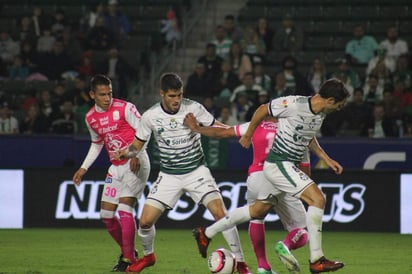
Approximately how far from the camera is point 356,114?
18.8 metres

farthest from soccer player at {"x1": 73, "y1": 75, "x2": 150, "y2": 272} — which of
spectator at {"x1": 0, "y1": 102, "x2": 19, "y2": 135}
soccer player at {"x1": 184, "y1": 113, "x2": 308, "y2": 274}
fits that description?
spectator at {"x1": 0, "y1": 102, "x2": 19, "y2": 135}

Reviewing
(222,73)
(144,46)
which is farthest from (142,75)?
(222,73)

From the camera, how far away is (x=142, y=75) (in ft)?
73.1

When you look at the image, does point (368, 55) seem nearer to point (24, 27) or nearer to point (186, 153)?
point (24, 27)

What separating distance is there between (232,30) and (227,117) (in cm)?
355

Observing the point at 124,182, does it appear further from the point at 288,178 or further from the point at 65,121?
the point at 65,121

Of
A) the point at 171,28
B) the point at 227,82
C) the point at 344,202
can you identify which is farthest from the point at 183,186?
the point at 171,28

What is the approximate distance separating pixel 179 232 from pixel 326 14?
783cm

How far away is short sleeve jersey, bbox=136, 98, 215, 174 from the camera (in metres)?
10.7

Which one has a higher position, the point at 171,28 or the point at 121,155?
the point at 171,28

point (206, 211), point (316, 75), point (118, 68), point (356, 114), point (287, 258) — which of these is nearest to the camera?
point (287, 258)

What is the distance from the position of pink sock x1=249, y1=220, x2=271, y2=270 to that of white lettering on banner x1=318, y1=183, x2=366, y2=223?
614 centimetres

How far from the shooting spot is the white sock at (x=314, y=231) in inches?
387

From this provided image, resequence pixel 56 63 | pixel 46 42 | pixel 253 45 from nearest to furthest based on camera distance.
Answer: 1. pixel 253 45
2. pixel 56 63
3. pixel 46 42
